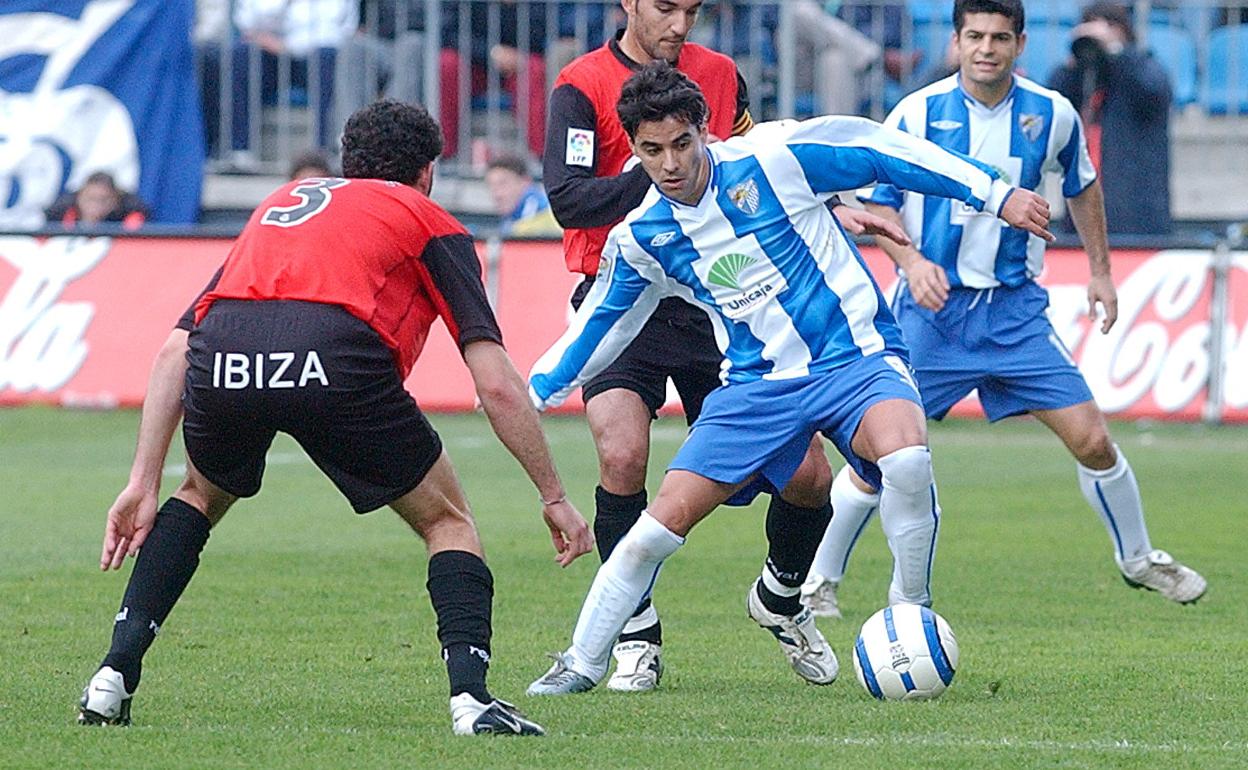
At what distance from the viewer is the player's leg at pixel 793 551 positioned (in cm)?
679

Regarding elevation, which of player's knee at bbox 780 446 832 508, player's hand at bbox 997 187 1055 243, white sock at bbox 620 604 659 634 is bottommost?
white sock at bbox 620 604 659 634

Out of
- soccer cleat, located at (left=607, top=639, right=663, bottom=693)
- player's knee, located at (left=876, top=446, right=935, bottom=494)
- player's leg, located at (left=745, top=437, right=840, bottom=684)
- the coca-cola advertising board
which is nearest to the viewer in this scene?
player's knee, located at (left=876, top=446, right=935, bottom=494)

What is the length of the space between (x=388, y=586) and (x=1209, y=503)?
491 centimetres

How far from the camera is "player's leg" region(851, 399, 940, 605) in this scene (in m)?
6.16

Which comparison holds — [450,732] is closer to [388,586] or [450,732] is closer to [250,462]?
[250,462]

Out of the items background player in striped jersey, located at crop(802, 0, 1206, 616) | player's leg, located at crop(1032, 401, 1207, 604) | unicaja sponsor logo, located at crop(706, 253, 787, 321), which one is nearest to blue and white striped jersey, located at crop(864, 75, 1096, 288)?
background player in striped jersey, located at crop(802, 0, 1206, 616)

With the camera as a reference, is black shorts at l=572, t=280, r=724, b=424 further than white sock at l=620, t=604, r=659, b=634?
Yes

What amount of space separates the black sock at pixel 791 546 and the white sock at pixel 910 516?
1.16ft

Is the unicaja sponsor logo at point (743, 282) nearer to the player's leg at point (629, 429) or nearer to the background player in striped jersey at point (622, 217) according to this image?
the background player in striped jersey at point (622, 217)

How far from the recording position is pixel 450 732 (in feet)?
18.2

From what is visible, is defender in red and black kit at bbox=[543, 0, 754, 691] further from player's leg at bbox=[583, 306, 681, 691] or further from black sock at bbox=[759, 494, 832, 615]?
black sock at bbox=[759, 494, 832, 615]

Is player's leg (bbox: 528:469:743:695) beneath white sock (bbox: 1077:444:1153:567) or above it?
above

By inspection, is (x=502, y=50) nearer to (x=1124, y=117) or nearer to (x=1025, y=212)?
(x=1124, y=117)

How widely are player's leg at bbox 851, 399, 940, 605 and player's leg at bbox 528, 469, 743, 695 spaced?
1.38 feet
